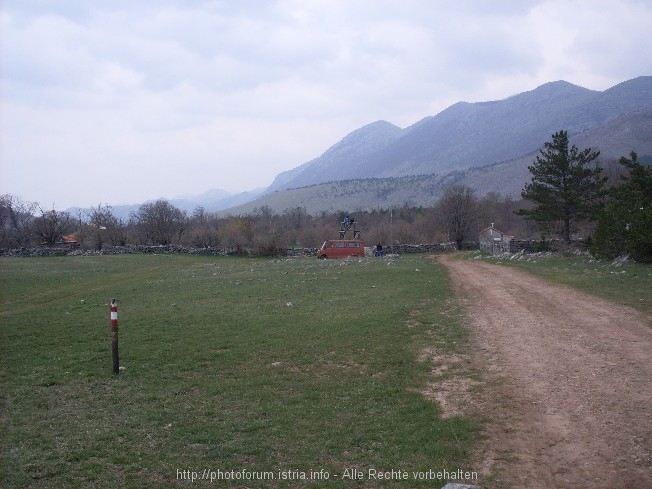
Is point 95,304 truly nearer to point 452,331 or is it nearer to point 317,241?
point 452,331

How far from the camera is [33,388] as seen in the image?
30.3 ft

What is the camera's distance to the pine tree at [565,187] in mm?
41938

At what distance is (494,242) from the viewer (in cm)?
5097

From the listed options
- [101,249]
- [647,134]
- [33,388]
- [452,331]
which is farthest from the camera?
[647,134]

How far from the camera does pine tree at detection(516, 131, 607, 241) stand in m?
41.9

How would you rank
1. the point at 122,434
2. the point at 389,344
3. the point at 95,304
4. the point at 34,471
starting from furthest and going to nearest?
1. the point at 95,304
2. the point at 389,344
3. the point at 122,434
4. the point at 34,471

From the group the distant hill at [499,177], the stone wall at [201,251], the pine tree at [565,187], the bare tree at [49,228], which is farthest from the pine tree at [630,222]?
the distant hill at [499,177]

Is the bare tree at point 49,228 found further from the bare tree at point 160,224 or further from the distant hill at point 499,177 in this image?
the distant hill at point 499,177

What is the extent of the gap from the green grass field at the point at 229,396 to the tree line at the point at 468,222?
678 inches

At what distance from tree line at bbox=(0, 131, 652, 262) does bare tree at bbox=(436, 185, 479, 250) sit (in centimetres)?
13

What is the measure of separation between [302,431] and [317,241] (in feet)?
209

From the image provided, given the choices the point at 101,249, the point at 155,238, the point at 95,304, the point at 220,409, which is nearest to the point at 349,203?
the point at 155,238

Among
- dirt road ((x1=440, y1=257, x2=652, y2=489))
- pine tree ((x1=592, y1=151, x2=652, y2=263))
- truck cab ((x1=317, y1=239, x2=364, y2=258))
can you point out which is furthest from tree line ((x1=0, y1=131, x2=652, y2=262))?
dirt road ((x1=440, y1=257, x2=652, y2=489))

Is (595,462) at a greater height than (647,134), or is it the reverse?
(647,134)
